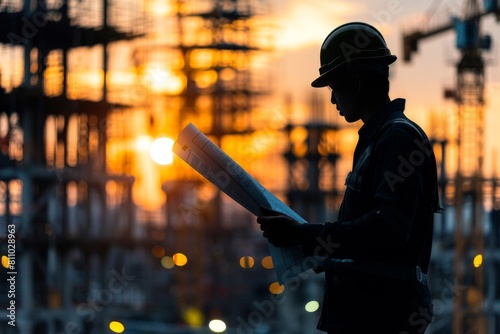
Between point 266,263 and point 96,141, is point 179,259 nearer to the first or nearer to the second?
point 266,263

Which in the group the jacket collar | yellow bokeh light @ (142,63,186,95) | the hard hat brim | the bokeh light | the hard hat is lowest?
the bokeh light

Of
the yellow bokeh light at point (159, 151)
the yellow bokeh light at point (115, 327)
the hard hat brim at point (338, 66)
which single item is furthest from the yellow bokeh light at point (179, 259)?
the hard hat brim at point (338, 66)

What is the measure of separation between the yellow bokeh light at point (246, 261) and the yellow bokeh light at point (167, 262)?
5112 millimetres

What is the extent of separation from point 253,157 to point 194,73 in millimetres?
7014

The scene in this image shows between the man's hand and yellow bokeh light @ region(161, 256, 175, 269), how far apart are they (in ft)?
308

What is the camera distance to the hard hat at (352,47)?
5312 millimetres

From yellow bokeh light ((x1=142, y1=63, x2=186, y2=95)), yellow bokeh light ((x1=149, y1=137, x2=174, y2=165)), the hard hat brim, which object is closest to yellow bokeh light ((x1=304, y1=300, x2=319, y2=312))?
yellow bokeh light ((x1=149, y1=137, x2=174, y2=165))

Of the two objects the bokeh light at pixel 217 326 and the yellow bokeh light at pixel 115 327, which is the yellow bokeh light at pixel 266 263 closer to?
the bokeh light at pixel 217 326

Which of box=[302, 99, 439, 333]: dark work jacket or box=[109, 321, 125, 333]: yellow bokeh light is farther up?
box=[302, 99, 439, 333]: dark work jacket

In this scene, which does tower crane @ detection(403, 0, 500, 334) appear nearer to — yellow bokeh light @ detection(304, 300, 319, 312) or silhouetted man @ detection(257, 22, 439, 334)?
yellow bokeh light @ detection(304, 300, 319, 312)

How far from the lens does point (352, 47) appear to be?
531 cm

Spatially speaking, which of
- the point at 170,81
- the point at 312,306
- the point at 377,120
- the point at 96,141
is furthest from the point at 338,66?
the point at 170,81

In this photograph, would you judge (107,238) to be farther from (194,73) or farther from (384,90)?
(384,90)

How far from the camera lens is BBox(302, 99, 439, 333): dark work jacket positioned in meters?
4.99
